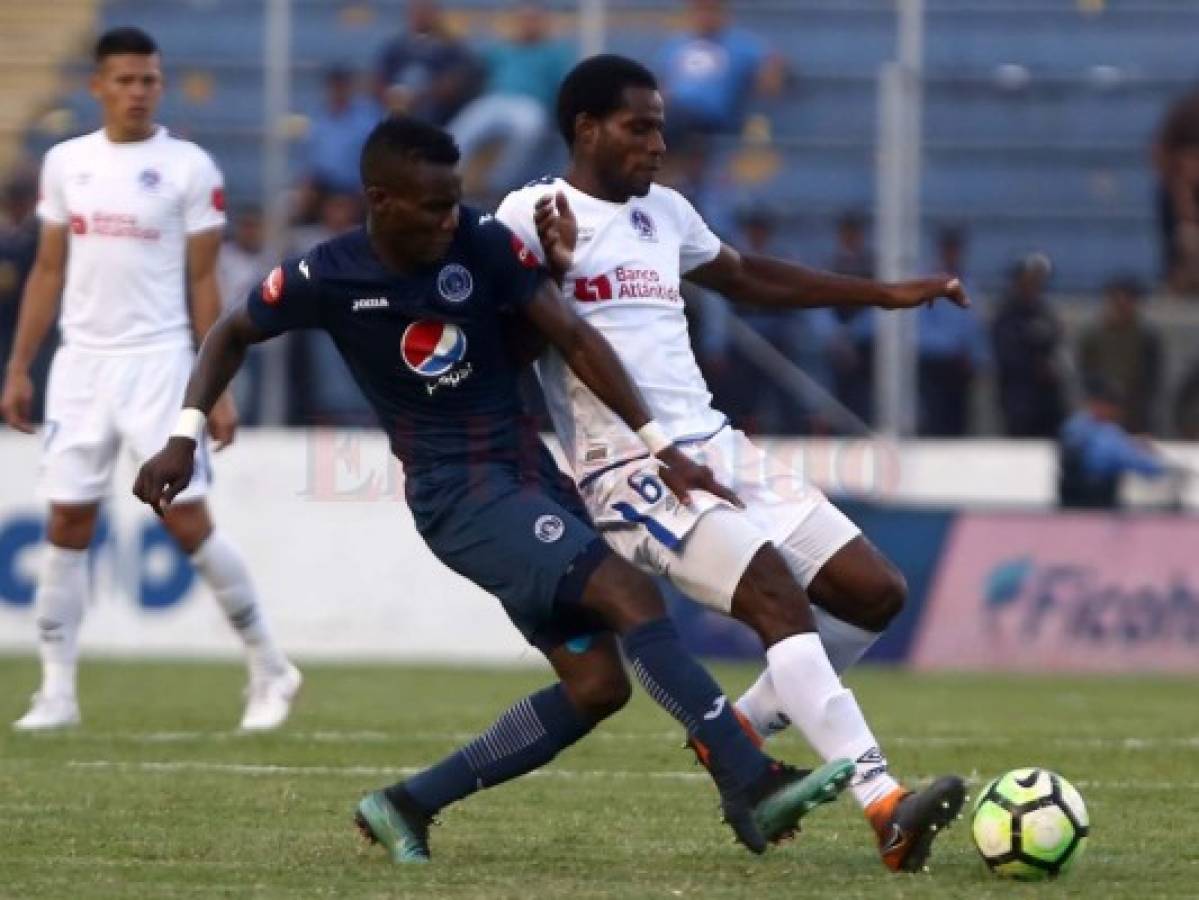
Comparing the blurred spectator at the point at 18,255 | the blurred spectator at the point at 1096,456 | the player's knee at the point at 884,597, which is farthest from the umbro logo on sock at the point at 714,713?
the blurred spectator at the point at 18,255

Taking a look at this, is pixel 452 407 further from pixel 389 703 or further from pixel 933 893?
pixel 389 703

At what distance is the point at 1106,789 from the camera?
881 cm

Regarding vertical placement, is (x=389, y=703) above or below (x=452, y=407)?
below

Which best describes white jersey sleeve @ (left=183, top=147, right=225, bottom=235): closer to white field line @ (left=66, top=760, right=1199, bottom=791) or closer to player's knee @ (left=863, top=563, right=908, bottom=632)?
white field line @ (left=66, top=760, right=1199, bottom=791)

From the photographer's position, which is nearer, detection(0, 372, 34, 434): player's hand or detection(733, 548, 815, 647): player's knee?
detection(733, 548, 815, 647): player's knee

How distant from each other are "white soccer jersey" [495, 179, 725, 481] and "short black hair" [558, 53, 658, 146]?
241 millimetres

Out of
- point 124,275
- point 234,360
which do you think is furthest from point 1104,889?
point 124,275

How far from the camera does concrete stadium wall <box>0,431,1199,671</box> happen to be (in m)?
15.9

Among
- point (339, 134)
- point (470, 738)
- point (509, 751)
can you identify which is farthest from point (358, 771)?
point (339, 134)

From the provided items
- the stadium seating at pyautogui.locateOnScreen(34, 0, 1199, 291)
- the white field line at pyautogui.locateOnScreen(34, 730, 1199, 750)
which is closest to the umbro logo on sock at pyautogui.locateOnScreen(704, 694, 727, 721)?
the white field line at pyautogui.locateOnScreen(34, 730, 1199, 750)

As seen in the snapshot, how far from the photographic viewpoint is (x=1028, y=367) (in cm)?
1661

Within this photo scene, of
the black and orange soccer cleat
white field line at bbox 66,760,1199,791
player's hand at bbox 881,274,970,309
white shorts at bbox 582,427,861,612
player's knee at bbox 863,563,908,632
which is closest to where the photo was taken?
the black and orange soccer cleat

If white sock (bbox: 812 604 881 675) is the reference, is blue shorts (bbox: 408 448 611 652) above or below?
above

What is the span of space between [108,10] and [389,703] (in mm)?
9147
